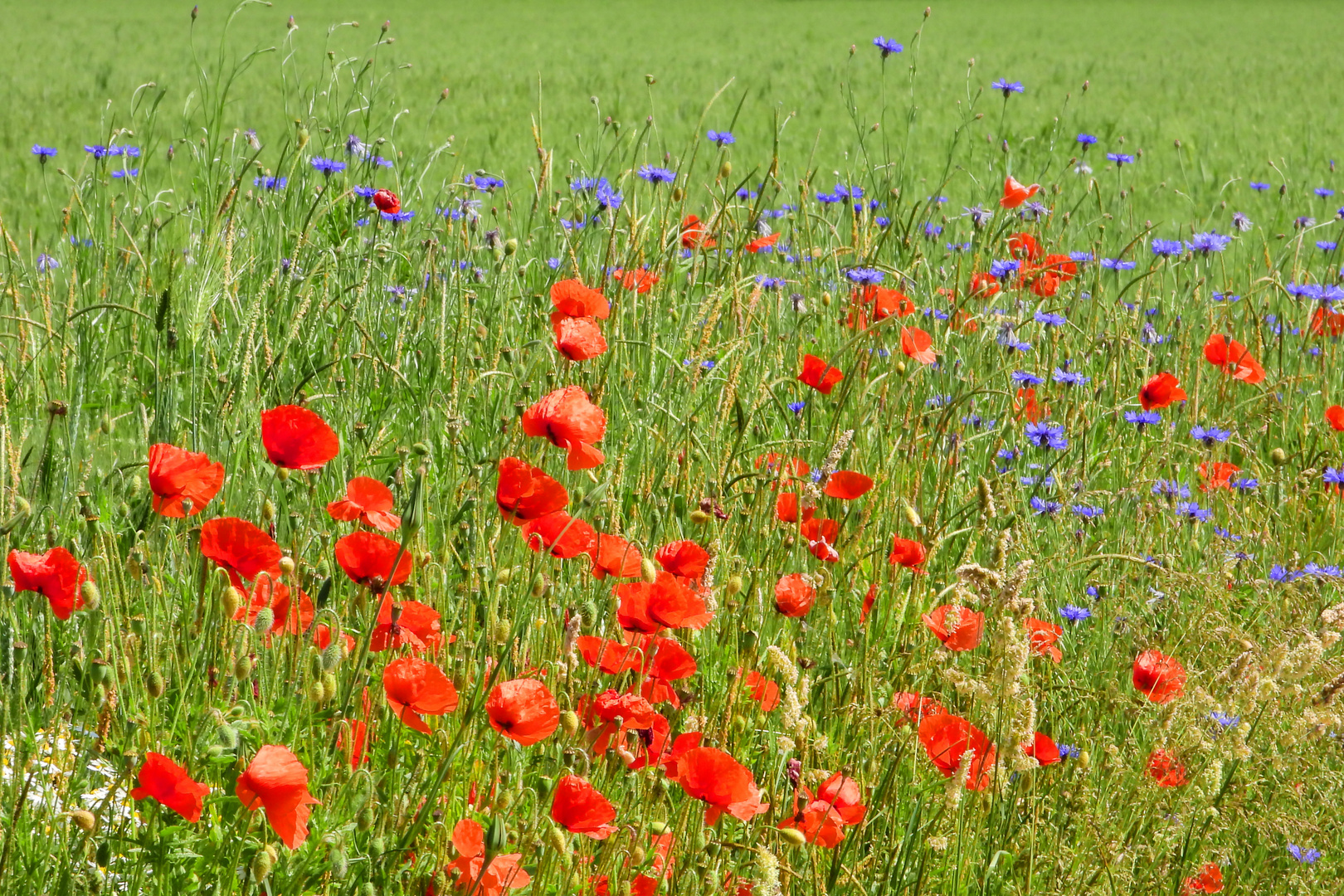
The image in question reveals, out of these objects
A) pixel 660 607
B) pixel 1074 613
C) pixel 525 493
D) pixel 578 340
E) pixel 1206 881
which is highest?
pixel 578 340

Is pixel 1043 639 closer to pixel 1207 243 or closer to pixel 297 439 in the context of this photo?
pixel 297 439

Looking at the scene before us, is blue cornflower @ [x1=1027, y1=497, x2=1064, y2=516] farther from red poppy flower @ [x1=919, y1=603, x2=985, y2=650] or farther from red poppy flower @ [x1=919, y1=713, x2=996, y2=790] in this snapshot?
red poppy flower @ [x1=919, y1=713, x2=996, y2=790]

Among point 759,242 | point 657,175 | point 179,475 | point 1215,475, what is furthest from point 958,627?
point 657,175

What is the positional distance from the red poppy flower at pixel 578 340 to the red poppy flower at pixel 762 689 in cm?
43

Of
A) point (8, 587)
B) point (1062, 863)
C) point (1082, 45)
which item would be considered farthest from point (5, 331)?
point (1082, 45)

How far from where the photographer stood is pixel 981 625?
4.77ft

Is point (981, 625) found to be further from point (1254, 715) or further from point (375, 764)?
point (375, 764)

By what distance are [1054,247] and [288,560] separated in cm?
302

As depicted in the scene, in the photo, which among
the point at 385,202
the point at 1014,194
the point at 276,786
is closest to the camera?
the point at 276,786

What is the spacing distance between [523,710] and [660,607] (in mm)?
210

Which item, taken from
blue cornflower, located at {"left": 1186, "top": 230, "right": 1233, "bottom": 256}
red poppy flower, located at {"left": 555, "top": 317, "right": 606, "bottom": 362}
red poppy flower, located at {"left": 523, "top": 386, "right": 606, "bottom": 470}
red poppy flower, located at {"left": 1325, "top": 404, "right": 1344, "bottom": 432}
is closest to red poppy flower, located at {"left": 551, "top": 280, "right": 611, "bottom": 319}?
red poppy flower, located at {"left": 555, "top": 317, "right": 606, "bottom": 362}

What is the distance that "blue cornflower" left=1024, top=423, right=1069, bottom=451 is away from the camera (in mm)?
2336

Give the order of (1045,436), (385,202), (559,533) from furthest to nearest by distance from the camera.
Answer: (1045,436), (385,202), (559,533)

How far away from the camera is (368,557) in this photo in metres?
1.21
